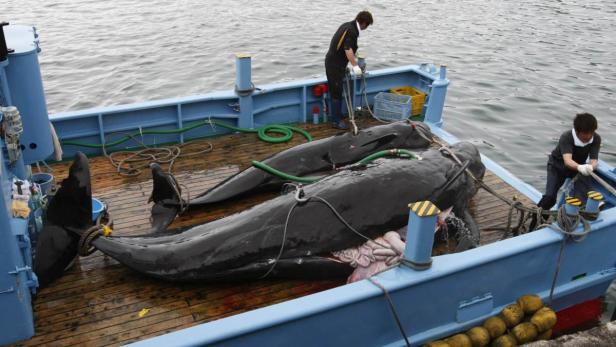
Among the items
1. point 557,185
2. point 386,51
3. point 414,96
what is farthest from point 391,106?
point 386,51

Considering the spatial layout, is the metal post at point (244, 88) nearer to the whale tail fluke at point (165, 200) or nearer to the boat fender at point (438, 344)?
the whale tail fluke at point (165, 200)

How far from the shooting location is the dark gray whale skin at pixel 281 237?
5.37 metres

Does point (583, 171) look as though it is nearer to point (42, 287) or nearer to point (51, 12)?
point (42, 287)

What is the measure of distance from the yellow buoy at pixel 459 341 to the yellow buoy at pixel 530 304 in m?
0.75

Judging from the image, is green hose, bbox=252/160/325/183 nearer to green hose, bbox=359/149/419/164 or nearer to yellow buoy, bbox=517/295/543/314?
green hose, bbox=359/149/419/164

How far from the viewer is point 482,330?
17.4 feet

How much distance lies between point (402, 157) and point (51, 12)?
20.3 metres

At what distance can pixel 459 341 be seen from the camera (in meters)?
5.17

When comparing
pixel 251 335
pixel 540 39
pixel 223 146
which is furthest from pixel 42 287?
pixel 540 39

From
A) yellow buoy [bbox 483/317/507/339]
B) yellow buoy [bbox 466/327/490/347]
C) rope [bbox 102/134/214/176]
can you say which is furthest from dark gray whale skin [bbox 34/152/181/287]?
yellow buoy [bbox 483/317/507/339]

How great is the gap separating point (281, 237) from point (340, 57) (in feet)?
15.7

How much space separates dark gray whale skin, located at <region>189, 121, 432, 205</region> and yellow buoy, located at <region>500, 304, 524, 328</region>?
3.11 m

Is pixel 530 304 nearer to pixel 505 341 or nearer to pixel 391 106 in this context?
pixel 505 341

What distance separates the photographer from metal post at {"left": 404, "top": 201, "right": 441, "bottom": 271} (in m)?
4.57
